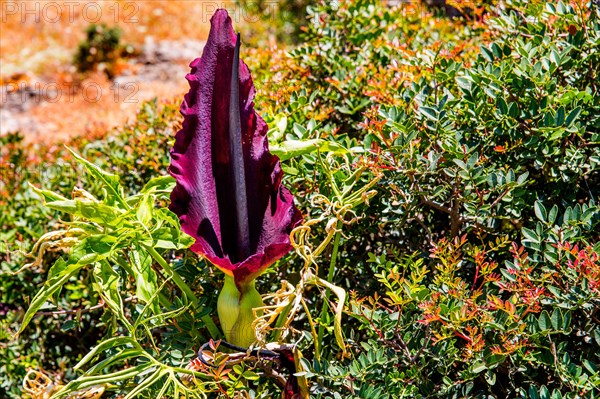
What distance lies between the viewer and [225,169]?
177 centimetres

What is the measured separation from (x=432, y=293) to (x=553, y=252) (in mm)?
292

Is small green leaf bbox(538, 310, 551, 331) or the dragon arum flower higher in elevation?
the dragon arum flower

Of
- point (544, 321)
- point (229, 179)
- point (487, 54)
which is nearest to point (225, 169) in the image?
point (229, 179)

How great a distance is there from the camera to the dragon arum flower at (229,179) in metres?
1.72

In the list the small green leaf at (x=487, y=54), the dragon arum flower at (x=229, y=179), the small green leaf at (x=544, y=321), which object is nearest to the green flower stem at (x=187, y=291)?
the dragon arum flower at (x=229, y=179)

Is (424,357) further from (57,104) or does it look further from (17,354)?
(57,104)

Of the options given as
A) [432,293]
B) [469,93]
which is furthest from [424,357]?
[469,93]

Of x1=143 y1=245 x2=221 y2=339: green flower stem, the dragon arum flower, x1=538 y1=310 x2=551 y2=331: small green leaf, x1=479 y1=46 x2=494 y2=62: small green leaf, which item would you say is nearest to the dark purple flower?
the dragon arum flower

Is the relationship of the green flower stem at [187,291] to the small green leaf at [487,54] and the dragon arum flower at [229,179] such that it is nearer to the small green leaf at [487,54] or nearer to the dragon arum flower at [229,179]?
the dragon arum flower at [229,179]

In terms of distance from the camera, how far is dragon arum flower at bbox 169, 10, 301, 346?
1720 mm

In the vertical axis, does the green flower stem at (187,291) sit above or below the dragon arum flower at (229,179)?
below

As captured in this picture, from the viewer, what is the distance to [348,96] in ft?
8.46

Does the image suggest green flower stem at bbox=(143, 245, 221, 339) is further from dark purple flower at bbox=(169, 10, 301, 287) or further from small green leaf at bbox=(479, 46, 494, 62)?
small green leaf at bbox=(479, 46, 494, 62)

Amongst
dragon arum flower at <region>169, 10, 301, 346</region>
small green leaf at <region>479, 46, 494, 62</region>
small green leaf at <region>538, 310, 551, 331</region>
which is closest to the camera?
small green leaf at <region>538, 310, 551, 331</region>
